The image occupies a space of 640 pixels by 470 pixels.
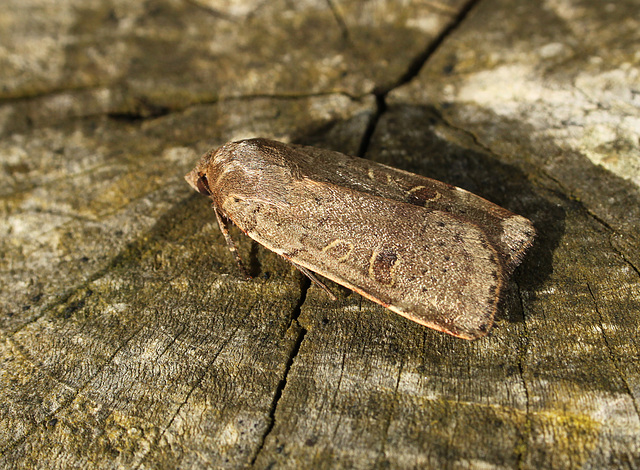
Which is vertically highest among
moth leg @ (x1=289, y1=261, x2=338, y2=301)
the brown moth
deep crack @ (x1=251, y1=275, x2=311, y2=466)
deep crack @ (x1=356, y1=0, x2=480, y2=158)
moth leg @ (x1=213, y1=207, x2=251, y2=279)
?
deep crack @ (x1=356, y1=0, x2=480, y2=158)

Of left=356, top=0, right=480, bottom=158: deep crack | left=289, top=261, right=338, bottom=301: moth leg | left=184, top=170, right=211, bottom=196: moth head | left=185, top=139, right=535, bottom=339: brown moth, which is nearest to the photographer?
left=185, top=139, right=535, bottom=339: brown moth

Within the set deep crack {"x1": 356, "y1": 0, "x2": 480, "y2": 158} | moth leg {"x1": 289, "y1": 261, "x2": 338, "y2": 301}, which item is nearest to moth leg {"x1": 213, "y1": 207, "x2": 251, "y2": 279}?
moth leg {"x1": 289, "y1": 261, "x2": 338, "y2": 301}

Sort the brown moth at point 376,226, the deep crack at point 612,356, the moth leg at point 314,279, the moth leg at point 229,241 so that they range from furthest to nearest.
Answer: the moth leg at point 229,241
the moth leg at point 314,279
the brown moth at point 376,226
the deep crack at point 612,356

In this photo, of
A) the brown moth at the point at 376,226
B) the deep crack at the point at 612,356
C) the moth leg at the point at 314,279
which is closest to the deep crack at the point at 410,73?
the brown moth at the point at 376,226

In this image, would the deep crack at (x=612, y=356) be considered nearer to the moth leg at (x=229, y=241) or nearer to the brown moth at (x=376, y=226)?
the brown moth at (x=376, y=226)

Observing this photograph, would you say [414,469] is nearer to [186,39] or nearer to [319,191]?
[319,191]

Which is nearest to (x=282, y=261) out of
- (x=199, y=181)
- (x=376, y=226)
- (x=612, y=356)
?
(x=376, y=226)

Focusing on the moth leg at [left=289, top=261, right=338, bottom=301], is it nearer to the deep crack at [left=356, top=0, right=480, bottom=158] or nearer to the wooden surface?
the wooden surface

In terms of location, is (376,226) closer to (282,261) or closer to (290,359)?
(282,261)
